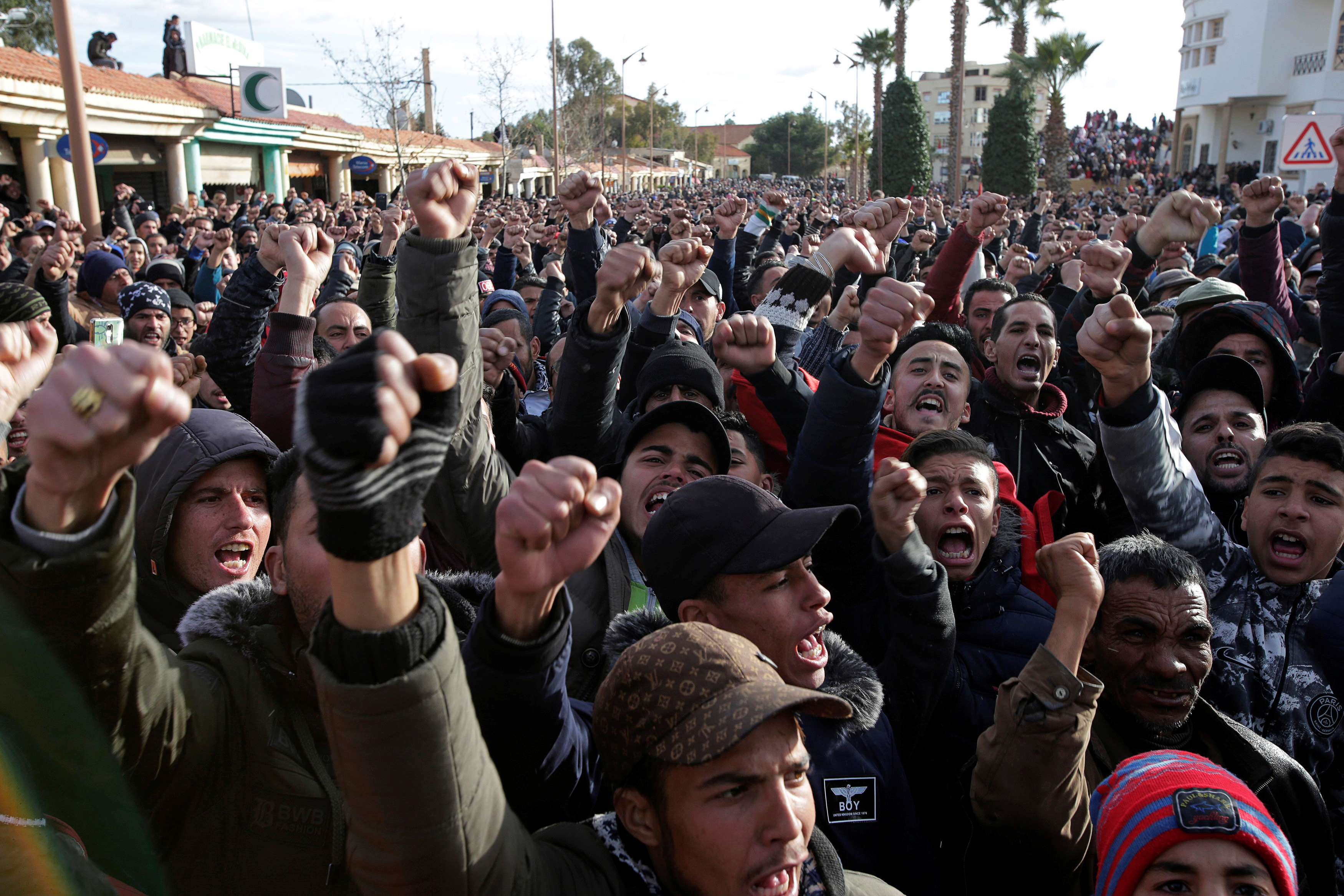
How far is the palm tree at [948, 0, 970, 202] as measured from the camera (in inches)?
1049

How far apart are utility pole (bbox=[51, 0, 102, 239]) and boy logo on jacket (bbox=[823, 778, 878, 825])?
10193mm

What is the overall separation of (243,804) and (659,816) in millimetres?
775

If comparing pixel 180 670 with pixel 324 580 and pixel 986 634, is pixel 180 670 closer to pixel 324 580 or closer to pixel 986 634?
pixel 324 580

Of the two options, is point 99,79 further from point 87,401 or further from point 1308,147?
point 87,401

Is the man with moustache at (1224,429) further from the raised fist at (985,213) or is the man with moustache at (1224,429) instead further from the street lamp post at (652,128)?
the street lamp post at (652,128)

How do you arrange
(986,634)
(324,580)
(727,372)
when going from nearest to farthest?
1. (324,580)
2. (986,634)
3. (727,372)

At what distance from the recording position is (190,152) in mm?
22281

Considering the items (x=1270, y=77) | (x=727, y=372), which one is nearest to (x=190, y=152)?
(x=727, y=372)

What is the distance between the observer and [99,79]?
19172 millimetres

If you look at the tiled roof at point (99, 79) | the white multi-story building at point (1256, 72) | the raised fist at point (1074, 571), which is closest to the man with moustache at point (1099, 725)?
the raised fist at point (1074, 571)

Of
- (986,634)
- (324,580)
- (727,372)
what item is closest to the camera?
(324,580)

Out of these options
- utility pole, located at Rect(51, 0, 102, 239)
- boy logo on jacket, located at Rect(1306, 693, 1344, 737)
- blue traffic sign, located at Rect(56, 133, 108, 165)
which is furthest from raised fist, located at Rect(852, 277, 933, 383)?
blue traffic sign, located at Rect(56, 133, 108, 165)

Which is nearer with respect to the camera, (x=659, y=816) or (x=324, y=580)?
(x=659, y=816)

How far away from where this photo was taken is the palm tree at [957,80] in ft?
87.5
